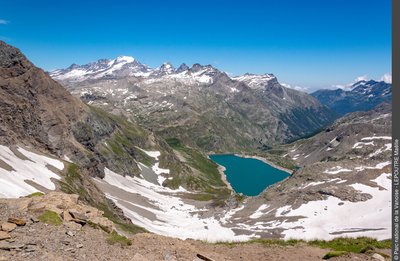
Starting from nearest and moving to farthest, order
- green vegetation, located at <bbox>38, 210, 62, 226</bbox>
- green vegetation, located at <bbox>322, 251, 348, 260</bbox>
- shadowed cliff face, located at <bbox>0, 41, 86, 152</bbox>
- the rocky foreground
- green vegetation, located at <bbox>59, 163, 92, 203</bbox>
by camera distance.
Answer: the rocky foreground, green vegetation, located at <bbox>38, 210, 62, 226</bbox>, green vegetation, located at <bbox>322, 251, 348, 260</bbox>, green vegetation, located at <bbox>59, 163, 92, 203</bbox>, shadowed cliff face, located at <bbox>0, 41, 86, 152</bbox>

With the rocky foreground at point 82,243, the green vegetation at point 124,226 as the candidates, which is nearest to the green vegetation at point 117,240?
the rocky foreground at point 82,243

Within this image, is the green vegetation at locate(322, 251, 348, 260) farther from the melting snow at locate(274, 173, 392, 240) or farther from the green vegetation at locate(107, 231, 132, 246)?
the melting snow at locate(274, 173, 392, 240)

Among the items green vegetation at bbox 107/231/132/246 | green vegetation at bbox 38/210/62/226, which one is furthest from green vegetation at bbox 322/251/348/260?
green vegetation at bbox 38/210/62/226

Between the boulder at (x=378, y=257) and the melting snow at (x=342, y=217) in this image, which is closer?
the boulder at (x=378, y=257)

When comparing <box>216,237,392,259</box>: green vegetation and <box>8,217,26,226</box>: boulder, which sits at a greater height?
<box>8,217,26,226</box>: boulder

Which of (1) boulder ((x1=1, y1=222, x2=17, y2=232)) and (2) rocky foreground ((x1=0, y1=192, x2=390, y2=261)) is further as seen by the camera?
(1) boulder ((x1=1, y1=222, x2=17, y2=232))

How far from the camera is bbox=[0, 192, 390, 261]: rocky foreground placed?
22.1m

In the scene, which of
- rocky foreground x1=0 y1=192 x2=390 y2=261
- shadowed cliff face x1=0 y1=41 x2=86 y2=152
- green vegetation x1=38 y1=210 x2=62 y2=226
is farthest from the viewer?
shadowed cliff face x1=0 y1=41 x2=86 y2=152

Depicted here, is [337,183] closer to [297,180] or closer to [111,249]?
[297,180]

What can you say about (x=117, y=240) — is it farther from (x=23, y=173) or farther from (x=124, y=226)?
(x=23, y=173)

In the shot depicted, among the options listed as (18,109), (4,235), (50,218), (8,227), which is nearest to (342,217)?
(50,218)

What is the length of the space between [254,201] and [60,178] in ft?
314

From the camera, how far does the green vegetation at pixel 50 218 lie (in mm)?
26047

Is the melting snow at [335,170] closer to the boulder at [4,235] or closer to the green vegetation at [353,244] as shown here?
the green vegetation at [353,244]
